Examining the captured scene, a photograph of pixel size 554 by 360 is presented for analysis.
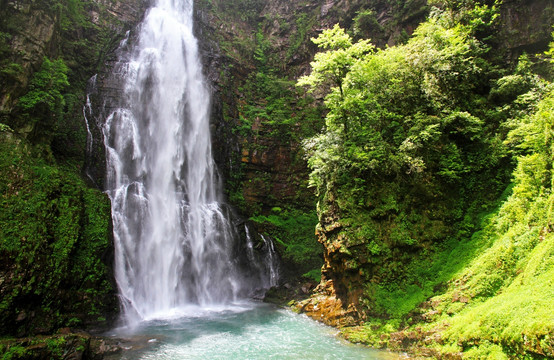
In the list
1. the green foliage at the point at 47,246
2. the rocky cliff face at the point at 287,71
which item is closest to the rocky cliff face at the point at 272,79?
the rocky cliff face at the point at 287,71

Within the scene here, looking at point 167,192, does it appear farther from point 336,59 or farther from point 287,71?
point 287,71

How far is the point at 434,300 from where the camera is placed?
9.41 m

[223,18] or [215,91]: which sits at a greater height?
[223,18]

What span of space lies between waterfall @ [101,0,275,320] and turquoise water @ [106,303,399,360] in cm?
207

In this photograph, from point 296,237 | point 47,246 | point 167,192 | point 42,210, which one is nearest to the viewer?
point 47,246

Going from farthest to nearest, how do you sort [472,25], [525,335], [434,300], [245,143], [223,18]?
[223,18] < [245,143] < [472,25] < [434,300] < [525,335]

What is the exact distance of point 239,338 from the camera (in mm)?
10984

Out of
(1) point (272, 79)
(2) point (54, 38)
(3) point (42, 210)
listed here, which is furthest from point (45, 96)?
(1) point (272, 79)

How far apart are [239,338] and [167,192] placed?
1013cm

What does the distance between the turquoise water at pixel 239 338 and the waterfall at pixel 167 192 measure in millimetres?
2066

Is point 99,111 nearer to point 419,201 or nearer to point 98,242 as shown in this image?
point 98,242

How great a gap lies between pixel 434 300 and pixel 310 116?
55.4 feet

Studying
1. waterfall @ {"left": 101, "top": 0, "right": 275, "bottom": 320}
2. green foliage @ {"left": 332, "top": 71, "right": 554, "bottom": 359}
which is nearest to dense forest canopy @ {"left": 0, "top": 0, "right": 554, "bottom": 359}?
green foliage @ {"left": 332, "top": 71, "right": 554, "bottom": 359}

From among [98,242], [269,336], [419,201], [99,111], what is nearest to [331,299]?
[269,336]
